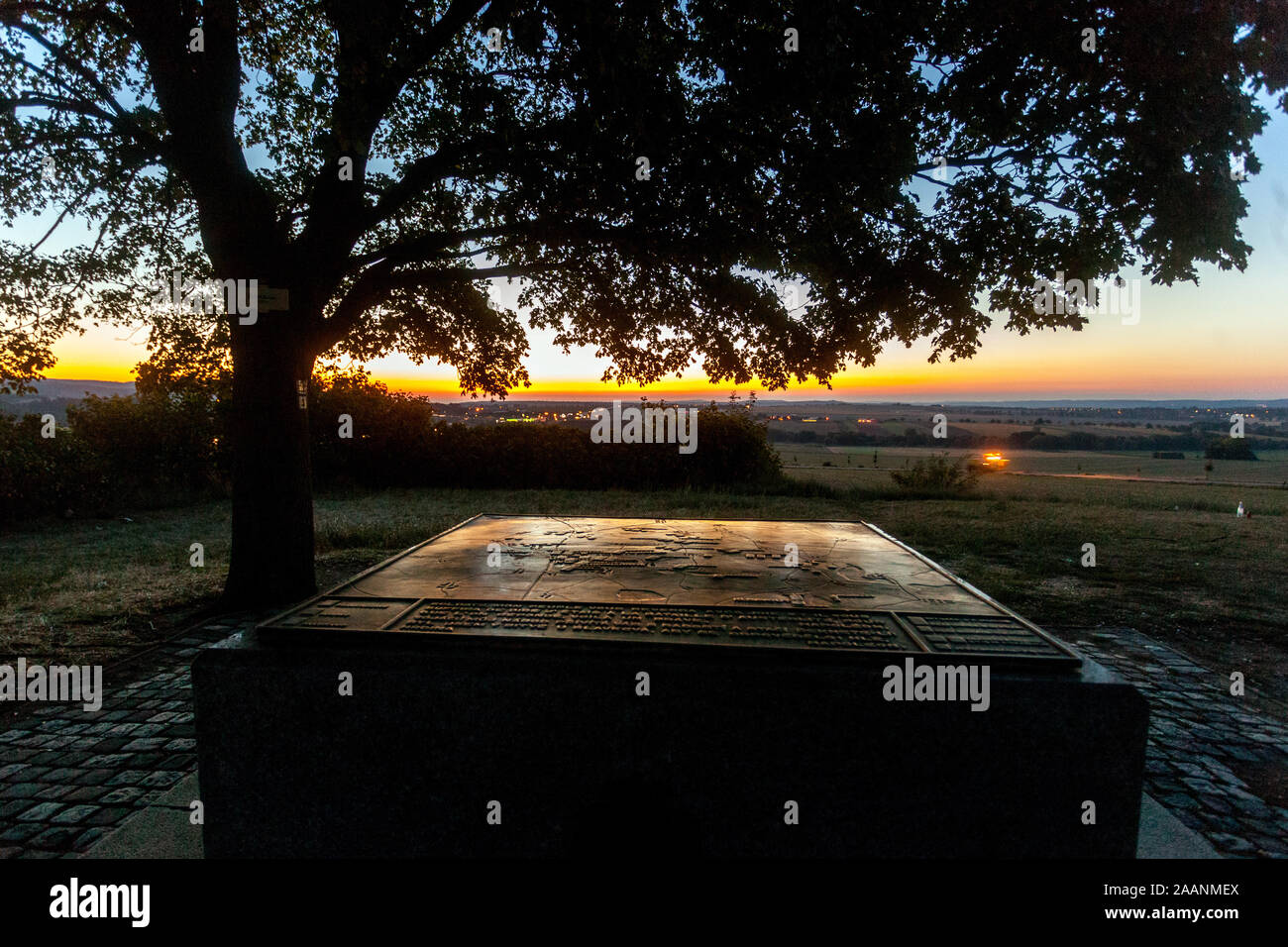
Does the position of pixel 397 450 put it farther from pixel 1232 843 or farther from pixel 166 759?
pixel 1232 843

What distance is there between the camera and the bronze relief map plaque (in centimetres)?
293

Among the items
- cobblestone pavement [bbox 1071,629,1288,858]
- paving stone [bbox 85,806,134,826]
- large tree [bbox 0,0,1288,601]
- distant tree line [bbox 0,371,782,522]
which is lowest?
cobblestone pavement [bbox 1071,629,1288,858]

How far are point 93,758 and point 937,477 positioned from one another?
1782cm

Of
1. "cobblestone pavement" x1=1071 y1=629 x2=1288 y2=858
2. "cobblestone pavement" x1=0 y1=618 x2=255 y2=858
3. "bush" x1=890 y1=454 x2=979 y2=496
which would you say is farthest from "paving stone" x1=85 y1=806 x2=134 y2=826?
"bush" x1=890 y1=454 x2=979 y2=496

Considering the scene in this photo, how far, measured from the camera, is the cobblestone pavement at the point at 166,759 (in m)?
3.29

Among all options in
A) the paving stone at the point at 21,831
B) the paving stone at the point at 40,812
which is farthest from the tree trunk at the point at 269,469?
the paving stone at the point at 21,831

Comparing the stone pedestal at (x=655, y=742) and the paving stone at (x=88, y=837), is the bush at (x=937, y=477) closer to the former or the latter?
the stone pedestal at (x=655, y=742)

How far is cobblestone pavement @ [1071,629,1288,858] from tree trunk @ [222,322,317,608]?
733 cm

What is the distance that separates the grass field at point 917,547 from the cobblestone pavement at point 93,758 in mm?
1000

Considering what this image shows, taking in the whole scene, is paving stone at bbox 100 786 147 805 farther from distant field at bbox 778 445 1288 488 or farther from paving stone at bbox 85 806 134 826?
distant field at bbox 778 445 1288 488

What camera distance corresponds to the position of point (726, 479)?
56.6 feet

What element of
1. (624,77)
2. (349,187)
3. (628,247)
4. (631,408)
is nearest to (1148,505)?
(631,408)

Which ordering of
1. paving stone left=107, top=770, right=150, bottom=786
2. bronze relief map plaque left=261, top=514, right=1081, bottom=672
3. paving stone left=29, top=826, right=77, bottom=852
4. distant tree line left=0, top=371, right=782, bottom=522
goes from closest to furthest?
bronze relief map plaque left=261, top=514, right=1081, bottom=672 → paving stone left=29, top=826, right=77, bottom=852 → paving stone left=107, top=770, right=150, bottom=786 → distant tree line left=0, top=371, right=782, bottom=522

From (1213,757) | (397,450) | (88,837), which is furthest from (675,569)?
(397,450)
